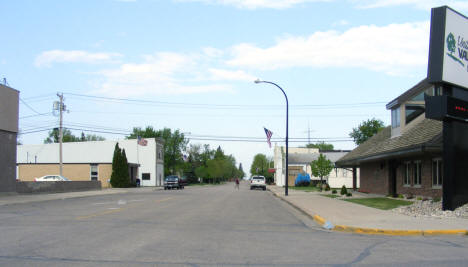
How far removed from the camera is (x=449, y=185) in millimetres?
17516

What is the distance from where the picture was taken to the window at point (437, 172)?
23.1m

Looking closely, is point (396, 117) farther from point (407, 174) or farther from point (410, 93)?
point (407, 174)

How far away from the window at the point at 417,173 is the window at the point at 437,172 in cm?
201

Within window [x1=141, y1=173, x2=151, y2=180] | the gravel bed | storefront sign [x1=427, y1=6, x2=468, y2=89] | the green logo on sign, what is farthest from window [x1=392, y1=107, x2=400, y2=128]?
window [x1=141, y1=173, x2=151, y2=180]

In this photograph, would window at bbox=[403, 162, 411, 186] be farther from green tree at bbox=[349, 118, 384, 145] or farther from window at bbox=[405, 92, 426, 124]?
green tree at bbox=[349, 118, 384, 145]

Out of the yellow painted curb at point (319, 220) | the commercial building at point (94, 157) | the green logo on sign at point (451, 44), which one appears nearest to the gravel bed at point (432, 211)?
the yellow painted curb at point (319, 220)

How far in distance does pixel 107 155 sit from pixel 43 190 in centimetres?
3663

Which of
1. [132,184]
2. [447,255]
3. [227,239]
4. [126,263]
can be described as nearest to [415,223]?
A: [447,255]

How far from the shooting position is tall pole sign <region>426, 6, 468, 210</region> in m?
17.5

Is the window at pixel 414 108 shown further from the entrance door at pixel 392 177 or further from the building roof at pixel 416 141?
the entrance door at pixel 392 177

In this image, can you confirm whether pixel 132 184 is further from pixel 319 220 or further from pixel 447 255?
pixel 447 255

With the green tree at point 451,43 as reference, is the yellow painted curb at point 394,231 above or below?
below

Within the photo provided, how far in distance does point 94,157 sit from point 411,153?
60055 millimetres

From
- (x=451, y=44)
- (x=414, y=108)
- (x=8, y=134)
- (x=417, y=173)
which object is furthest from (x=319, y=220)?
(x=8, y=134)
